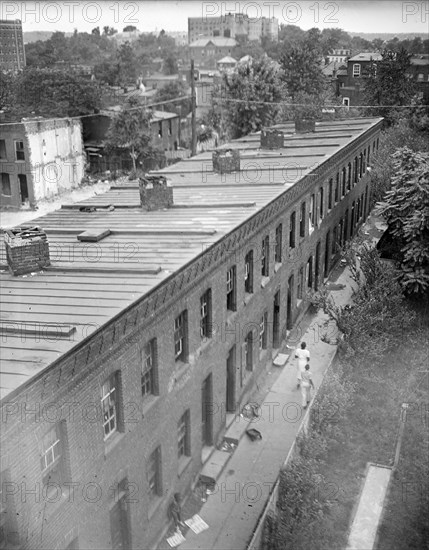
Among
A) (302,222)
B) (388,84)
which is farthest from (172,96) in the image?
(302,222)

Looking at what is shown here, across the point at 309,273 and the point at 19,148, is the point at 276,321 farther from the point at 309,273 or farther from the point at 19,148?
the point at 19,148

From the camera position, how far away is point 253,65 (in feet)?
194

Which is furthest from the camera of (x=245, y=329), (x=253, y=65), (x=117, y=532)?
(x=253, y=65)

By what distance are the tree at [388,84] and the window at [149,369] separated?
139 feet

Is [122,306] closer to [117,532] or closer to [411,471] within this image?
[117,532]

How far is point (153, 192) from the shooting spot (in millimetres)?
21328

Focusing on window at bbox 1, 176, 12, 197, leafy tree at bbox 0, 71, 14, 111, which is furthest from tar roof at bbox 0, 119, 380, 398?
leafy tree at bbox 0, 71, 14, 111

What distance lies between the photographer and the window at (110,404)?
12484 mm

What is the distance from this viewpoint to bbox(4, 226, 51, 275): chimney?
14.2 metres

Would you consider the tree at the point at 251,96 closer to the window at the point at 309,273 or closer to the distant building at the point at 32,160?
the distant building at the point at 32,160

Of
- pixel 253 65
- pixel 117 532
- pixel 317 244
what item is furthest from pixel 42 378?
pixel 253 65

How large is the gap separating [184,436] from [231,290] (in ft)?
15.8

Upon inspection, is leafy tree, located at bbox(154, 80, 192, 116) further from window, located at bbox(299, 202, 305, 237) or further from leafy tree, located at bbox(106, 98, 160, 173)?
window, located at bbox(299, 202, 305, 237)

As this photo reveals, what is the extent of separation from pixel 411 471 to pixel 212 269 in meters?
8.30
